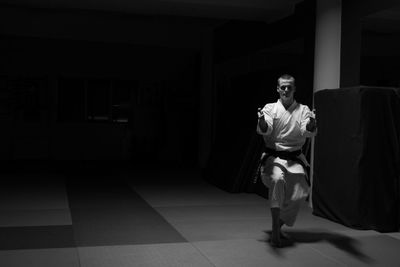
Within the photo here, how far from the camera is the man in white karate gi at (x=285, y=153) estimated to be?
14.0 ft

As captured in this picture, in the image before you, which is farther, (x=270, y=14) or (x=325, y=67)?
(x=270, y=14)

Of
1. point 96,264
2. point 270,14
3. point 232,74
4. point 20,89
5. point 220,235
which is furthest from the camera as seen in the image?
point 20,89

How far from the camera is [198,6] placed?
738 centimetres

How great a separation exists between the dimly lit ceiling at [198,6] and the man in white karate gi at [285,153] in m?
3.22

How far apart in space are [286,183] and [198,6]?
3938 mm

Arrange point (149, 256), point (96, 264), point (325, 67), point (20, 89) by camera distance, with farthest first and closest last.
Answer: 1. point (20, 89)
2. point (325, 67)
3. point (149, 256)
4. point (96, 264)

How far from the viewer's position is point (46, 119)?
12086 mm

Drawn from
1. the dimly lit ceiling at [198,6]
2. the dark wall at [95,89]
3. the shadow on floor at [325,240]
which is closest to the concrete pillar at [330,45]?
the dimly lit ceiling at [198,6]

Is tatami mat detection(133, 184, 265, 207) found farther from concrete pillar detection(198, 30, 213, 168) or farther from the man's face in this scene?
concrete pillar detection(198, 30, 213, 168)

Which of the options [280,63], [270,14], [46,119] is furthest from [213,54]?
[46,119]

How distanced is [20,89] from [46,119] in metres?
0.95

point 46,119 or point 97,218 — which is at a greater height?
point 46,119

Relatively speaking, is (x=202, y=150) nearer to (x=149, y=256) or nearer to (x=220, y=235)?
(x=220, y=235)

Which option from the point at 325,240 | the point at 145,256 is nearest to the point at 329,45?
the point at 325,240
